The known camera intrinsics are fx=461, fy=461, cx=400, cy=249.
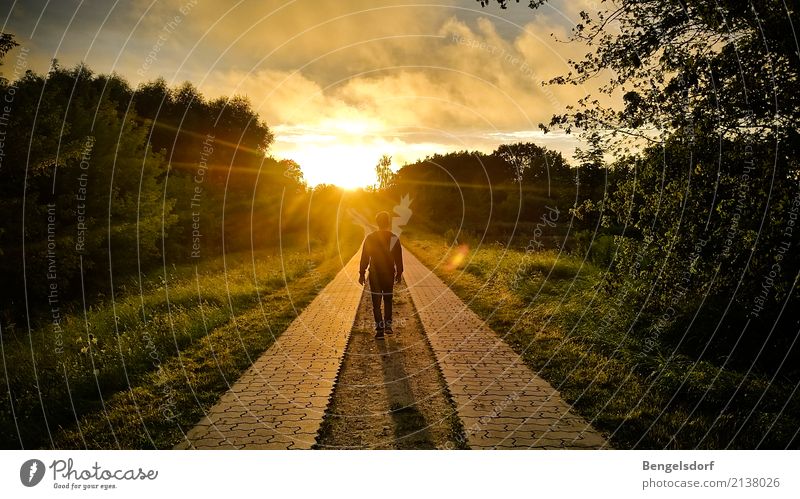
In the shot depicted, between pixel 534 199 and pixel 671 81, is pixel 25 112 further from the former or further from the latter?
pixel 534 199

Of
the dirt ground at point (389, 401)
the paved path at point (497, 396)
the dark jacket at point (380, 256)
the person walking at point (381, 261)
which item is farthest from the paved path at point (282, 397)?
the paved path at point (497, 396)

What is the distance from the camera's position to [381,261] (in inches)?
372

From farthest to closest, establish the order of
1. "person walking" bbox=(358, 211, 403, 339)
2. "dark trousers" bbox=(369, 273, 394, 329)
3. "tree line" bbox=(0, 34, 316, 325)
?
"tree line" bbox=(0, 34, 316, 325) → "dark trousers" bbox=(369, 273, 394, 329) → "person walking" bbox=(358, 211, 403, 339)

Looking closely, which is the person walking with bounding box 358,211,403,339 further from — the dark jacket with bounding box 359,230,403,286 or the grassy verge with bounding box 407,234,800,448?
the grassy verge with bounding box 407,234,800,448

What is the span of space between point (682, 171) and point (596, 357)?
321 cm

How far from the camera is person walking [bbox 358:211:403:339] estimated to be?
30.6 ft

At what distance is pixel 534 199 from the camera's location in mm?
58781

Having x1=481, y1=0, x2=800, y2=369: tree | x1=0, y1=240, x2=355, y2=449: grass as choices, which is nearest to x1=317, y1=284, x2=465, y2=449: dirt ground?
x1=0, y1=240, x2=355, y2=449: grass

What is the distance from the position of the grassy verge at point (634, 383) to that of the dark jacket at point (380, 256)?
285cm

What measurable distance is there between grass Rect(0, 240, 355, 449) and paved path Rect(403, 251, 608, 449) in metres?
3.23

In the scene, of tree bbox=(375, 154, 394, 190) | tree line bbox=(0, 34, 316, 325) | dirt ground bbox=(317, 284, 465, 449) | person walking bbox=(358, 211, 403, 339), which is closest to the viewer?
dirt ground bbox=(317, 284, 465, 449)

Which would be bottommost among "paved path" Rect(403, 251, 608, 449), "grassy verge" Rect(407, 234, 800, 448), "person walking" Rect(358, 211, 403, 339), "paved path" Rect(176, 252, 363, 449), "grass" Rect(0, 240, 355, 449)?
"grass" Rect(0, 240, 355, 449)

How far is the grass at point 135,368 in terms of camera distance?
509cm

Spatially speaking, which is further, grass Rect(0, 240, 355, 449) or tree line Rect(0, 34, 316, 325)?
tree line Rect(0, 34, 316, 325)
